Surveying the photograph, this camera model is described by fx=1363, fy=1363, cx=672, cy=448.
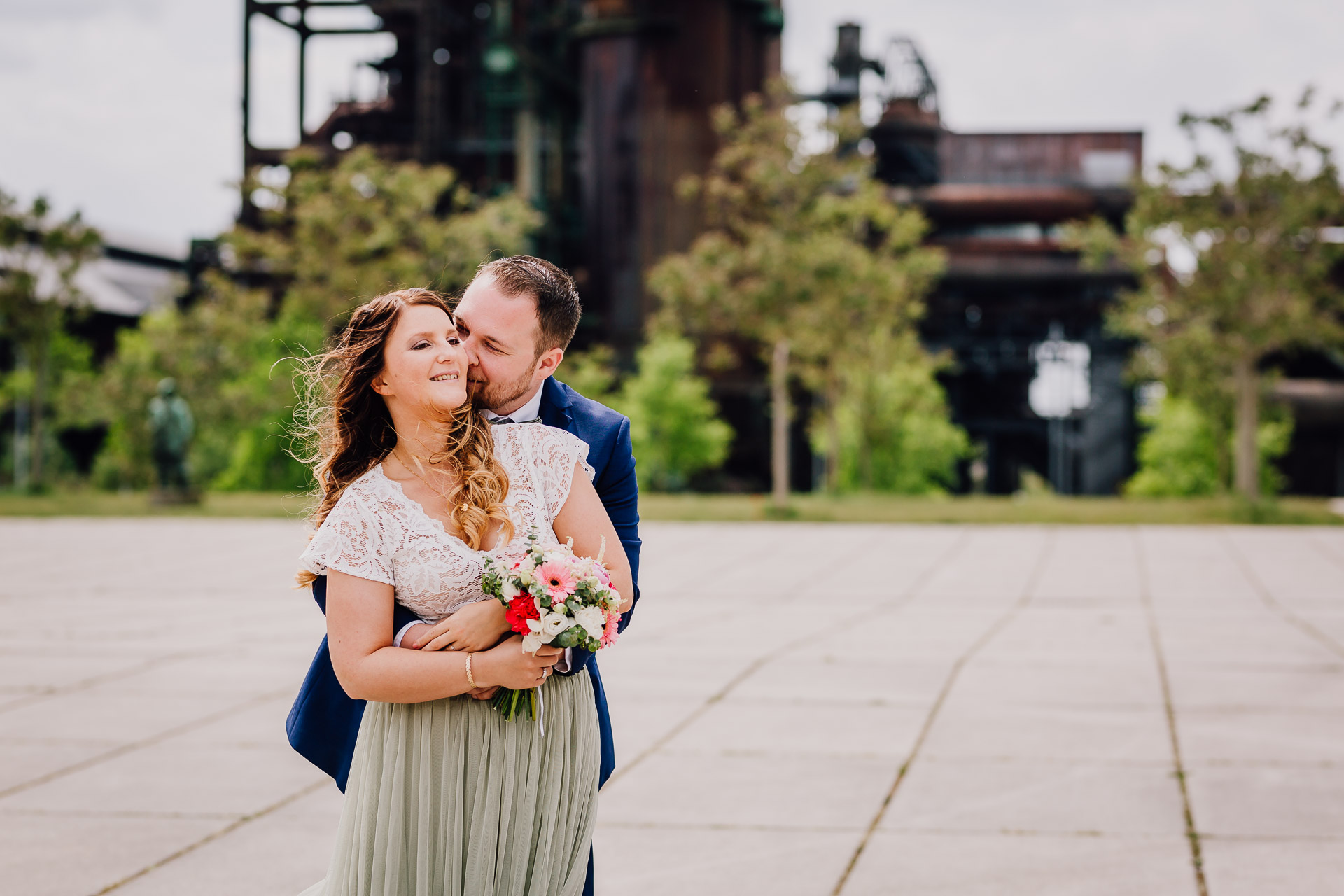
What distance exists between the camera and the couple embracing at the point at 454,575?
100 inches

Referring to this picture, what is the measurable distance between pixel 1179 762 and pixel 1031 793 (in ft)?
2.96

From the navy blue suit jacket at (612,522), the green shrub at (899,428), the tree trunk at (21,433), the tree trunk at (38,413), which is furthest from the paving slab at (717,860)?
the tree trunk at (21,433)

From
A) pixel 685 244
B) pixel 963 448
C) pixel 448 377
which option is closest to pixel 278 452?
pixel 685 244

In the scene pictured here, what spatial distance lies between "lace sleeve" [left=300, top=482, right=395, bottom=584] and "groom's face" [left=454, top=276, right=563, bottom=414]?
0.32 meters

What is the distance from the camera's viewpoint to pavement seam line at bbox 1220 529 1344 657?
920 cm

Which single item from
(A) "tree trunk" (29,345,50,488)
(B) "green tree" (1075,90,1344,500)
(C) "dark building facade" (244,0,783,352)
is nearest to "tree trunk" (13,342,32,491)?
(C) "dark building facade" (244,0,783,352)

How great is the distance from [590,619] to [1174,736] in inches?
191

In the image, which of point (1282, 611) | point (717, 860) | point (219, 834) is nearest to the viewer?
point (717, 860)

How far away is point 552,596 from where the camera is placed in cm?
243

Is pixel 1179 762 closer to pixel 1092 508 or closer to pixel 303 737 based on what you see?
pixel 303 737

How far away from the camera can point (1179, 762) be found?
594cm

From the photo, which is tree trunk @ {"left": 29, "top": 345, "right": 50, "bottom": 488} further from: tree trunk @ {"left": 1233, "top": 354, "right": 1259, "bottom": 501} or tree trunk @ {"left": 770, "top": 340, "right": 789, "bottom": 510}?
tree trunk @ {"left": 1233, "top": 354, "right": 1259, "bottom": 501}

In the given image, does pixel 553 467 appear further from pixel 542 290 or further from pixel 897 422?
pixel 897 422

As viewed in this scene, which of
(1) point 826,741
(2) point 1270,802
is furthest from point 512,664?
(1) point 826,741
